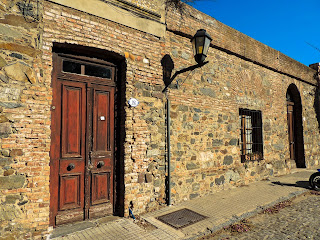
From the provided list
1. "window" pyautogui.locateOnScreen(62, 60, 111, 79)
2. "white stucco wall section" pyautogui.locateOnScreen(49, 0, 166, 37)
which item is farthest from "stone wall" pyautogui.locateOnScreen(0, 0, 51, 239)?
"white stucco wall section" pyautogui.locateOnScreen(49, 0, 166, 37)

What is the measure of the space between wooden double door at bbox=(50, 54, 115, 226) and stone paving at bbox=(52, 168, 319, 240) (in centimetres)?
42

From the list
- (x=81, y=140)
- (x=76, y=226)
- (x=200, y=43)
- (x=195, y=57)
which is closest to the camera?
(x=76, y=226)

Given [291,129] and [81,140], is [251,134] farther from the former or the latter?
[81,140]

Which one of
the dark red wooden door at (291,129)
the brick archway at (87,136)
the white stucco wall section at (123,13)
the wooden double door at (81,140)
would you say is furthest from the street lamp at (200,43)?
the dark red wooden door at (291,129)

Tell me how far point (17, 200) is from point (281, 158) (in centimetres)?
763

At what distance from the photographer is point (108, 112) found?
4.09 metres

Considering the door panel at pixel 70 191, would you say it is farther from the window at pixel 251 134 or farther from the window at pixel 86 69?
the window at pixel 251 134

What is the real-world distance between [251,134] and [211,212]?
11.9 ft

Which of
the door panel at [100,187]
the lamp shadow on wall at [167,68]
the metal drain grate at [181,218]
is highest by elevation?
the lamp shadow on wall at [167,68]

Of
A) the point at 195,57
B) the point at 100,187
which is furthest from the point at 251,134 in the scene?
the point at 100,187

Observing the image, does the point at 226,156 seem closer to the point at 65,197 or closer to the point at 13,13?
the point at 65,197

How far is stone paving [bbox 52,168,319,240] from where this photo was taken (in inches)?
126

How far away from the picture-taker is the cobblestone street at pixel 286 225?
10.7 ft

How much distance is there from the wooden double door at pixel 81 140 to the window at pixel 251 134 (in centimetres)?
418
